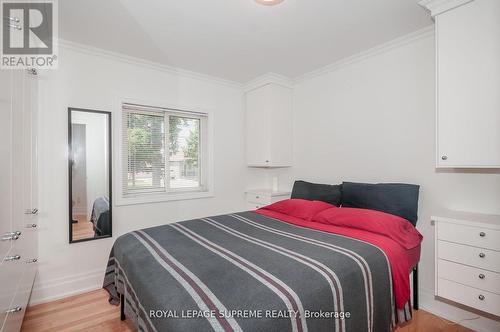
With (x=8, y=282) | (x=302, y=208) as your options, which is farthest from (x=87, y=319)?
(x=302, y=208)

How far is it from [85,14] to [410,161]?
127 inches

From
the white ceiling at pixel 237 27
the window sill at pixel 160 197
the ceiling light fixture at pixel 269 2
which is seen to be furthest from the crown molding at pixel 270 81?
the window sill at pixel 160 197

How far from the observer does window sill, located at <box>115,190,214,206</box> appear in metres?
2.96

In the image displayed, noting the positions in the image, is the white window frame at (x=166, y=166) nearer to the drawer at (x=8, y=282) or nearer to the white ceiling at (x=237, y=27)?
the white ceiling at (x=237, y=27)

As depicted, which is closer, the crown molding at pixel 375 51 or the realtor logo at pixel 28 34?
the realtor logo at pixel 28 34

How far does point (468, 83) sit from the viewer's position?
5.94ft

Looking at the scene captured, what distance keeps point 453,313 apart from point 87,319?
10.3ft

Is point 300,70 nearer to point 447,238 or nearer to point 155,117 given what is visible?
point 155,117

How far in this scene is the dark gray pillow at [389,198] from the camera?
226cm

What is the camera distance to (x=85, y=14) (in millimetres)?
2121

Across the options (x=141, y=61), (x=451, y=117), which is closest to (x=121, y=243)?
(x=141, y=61)

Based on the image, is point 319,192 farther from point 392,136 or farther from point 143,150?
point 143,150

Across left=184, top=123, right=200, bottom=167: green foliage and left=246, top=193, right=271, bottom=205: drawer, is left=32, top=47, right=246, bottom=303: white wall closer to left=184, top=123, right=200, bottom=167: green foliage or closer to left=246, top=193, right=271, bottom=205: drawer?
left=184, top=123, right=200, bottom=167: green foliage

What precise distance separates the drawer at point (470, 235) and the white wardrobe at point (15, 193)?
275cm
